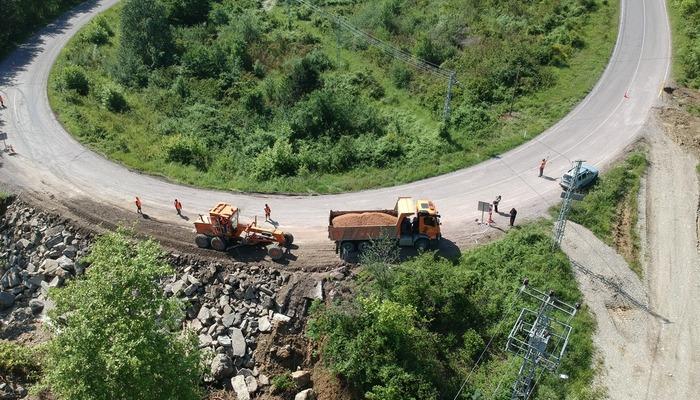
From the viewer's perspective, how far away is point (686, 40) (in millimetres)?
51406

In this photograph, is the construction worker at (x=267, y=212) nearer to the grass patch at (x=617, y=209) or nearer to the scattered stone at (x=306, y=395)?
the scattered stone at (x=306, y=395)

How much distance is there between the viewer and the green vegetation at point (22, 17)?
58.6m

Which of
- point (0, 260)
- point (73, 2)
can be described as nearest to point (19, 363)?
point (0, 260)

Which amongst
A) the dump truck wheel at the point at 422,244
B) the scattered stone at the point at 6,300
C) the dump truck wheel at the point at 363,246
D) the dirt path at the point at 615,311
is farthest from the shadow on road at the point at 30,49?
the dirt path at the point at 615,311

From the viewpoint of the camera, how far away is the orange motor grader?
30.1 m

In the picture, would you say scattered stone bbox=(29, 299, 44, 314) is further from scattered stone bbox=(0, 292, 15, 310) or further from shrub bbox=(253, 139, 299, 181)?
shrub bbox=(253, 139, 299, 181)

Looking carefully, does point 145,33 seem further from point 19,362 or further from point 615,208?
point 615,208

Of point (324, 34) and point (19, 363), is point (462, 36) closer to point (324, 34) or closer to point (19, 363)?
point (324, 34)

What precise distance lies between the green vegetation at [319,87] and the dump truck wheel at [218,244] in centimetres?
695

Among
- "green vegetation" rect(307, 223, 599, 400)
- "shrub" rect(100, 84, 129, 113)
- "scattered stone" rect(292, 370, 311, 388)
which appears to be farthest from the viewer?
"shrub" rect(100, 84, 129, 113)

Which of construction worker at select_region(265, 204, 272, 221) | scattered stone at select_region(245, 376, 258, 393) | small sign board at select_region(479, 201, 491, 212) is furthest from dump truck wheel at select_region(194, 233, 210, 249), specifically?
small sign board at select_region(479, 201, 491, 212)

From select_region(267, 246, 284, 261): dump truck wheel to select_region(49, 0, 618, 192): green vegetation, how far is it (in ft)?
24.4

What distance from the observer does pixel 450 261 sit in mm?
30031

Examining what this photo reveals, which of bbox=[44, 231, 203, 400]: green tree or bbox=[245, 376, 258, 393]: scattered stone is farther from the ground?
bbox=[44, 231, 203, 400]: green tree
